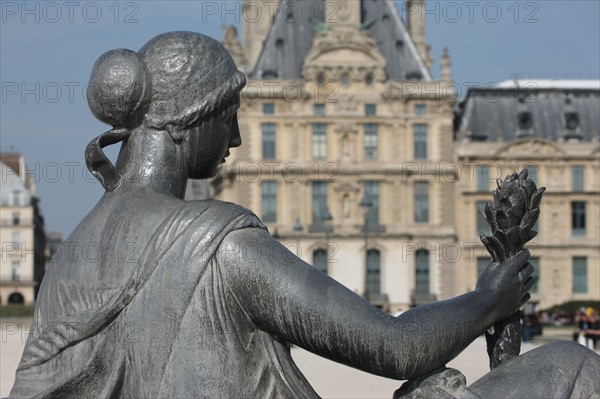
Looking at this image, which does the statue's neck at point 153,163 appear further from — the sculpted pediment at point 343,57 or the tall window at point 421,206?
the tall window at point 421,206

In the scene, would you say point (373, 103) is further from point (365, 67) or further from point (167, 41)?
point (167, 41)

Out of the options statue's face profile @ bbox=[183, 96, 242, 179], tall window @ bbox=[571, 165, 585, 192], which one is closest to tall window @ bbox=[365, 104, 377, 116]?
tall window @ bbox=[571, 165, 585, 192]

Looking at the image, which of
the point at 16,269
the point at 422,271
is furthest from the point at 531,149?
the point at 16,269

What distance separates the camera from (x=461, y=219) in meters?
48.7

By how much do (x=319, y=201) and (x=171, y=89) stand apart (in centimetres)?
4474

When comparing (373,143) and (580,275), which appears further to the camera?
(580,275)

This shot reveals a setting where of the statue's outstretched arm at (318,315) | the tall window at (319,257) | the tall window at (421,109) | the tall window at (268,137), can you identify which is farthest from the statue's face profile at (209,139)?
the tall window at (421,109)

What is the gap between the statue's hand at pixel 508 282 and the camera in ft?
7.99

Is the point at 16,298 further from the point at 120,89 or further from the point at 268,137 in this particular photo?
the point at 120,89

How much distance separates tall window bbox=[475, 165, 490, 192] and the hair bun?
46983mm

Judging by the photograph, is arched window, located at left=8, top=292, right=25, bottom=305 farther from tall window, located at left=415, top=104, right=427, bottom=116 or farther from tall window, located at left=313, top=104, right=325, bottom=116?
tall window, located at left=415, top=104, right=427, bottom=116

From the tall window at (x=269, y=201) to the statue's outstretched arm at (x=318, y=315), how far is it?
146 ft

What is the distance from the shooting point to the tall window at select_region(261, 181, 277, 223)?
46.8 metres

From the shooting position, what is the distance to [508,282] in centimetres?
246
